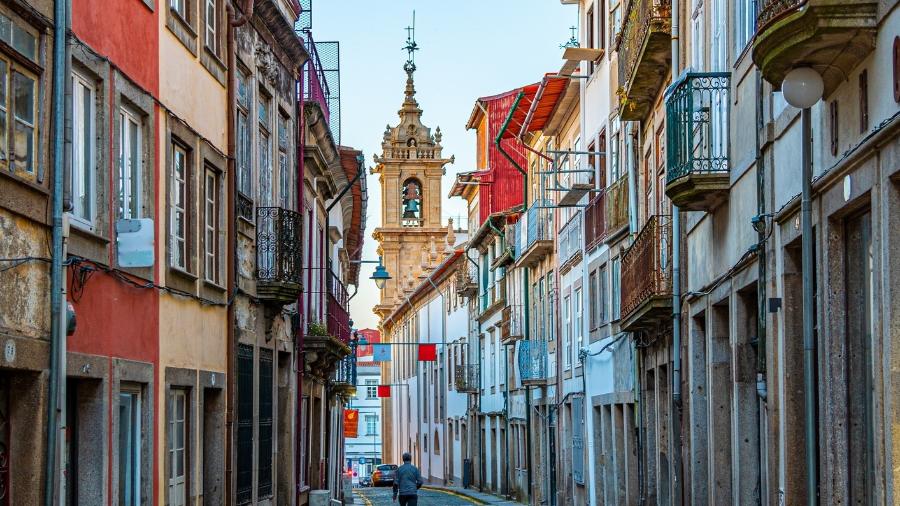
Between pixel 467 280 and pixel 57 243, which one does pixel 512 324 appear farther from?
pixel 57 243

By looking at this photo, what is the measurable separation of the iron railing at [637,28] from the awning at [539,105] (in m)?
7.44

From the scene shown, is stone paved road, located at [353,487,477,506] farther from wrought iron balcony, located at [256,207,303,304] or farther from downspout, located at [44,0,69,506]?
downspout, located at [44,0,69,506]

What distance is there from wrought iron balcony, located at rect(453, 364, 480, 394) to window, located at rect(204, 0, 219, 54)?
37.0 m

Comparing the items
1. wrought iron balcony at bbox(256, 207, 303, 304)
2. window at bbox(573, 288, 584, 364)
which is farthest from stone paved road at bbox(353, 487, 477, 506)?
wrought iron balcony at bbox(256, 207, 303, 304)

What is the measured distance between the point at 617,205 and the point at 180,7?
41.4 feet

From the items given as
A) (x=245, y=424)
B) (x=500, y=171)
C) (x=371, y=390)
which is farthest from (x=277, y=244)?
(x=371, y=390)

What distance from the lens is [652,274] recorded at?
20.8 metres

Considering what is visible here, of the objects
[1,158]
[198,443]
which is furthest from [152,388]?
[1,158]

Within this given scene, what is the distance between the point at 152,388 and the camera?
14.7 meters

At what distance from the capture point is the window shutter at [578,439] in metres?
31.3

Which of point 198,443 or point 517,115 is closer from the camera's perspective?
point 198,443

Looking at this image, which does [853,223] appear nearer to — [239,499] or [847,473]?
[847,473]

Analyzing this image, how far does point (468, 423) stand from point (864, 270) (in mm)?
46695

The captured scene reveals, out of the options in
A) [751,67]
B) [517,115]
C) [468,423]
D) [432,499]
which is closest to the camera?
[751,67]
